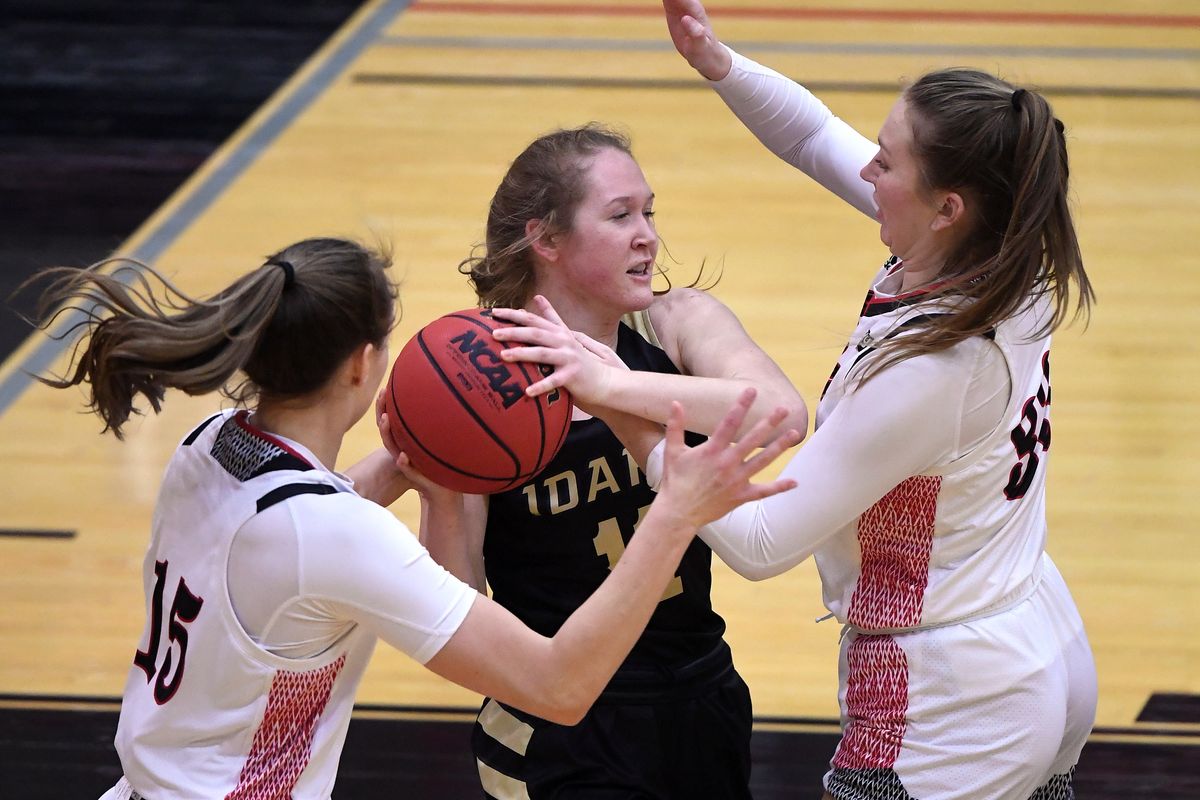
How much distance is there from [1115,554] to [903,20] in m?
4.69

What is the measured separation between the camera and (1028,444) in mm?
2525

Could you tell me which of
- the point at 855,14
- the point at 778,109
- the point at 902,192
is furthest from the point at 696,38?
the point at 855,14

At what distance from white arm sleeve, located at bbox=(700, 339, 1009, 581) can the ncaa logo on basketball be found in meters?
0.41

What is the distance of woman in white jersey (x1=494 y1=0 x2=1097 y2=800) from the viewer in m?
2.43

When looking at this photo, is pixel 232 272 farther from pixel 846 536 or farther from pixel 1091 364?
pixel 846 536

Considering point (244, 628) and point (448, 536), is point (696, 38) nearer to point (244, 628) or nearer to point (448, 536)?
point (448, 536)

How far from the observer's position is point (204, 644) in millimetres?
2264

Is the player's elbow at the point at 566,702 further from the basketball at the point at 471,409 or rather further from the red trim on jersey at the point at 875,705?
the red trim on jersey at the point at 875,705

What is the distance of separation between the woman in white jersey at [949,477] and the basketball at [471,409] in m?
0.06

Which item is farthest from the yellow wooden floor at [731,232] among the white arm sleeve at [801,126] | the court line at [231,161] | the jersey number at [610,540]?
the white arm sleeve at [801,126]

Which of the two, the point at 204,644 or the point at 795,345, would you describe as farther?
the point at 795,345

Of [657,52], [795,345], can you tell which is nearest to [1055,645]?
[795,345]

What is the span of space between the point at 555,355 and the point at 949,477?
65 centimetres

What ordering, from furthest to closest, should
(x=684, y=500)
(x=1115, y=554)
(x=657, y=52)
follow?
(x=657, y=52) → (x=1115, y=554) → (x=684, y=500)
